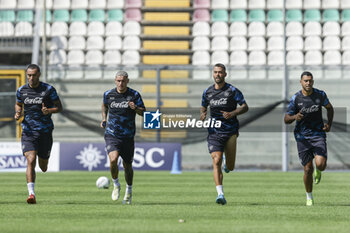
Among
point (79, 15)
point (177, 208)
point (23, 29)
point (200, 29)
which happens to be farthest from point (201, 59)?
point (177, 208)

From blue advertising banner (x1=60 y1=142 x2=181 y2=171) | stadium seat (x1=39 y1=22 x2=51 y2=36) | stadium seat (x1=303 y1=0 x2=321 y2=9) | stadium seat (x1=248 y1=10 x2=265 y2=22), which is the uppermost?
stadium seat (x1=303 y1=0 x2=321 y2=9)

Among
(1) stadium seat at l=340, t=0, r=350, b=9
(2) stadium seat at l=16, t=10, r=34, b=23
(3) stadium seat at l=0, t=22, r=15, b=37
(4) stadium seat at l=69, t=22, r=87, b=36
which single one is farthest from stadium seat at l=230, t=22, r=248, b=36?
(3) stadium seat at l=0, t=22, r=15, b=37

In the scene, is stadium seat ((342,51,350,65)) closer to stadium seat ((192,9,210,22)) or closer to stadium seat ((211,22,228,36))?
stadium seat ((211,22,228,36))

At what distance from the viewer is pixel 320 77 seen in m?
23.9

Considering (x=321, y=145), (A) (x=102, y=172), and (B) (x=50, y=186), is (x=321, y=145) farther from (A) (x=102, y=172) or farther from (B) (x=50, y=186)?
(A) (x=102, y=172)

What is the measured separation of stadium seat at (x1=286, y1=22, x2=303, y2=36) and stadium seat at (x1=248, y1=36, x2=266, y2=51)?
4.02 ft

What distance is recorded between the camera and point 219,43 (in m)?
29.6

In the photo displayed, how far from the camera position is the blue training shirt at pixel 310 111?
1220 centimetres

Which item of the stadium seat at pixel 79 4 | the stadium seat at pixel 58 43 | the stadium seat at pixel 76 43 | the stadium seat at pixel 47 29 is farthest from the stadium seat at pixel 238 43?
the stadium seat at pixel 47 29

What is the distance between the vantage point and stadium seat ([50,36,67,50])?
98.3 ft

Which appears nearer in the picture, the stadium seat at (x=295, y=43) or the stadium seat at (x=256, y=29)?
the stadium seat at (x=295, y=43)

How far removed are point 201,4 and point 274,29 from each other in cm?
319

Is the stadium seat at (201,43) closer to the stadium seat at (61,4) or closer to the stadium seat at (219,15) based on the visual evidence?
the stadium seat at (219,15)

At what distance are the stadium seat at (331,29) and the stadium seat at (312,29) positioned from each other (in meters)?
0.20
